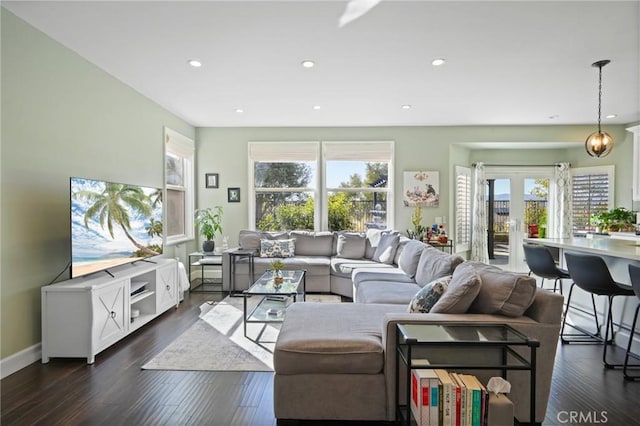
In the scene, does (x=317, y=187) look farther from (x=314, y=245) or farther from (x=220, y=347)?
(x=220, y=347)

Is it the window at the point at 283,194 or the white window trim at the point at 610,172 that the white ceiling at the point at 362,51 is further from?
the window at the point at 283,194

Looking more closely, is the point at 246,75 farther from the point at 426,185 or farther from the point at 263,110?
the point at 426,185

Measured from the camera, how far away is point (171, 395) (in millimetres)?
2215

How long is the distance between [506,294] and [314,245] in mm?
3624

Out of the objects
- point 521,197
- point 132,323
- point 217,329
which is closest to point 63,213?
point 132,323

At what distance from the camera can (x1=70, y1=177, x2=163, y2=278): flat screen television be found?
9.02 ft

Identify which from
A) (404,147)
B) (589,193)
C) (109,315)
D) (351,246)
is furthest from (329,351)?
(589,193)

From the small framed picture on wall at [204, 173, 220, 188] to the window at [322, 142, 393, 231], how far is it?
1942 millimetres

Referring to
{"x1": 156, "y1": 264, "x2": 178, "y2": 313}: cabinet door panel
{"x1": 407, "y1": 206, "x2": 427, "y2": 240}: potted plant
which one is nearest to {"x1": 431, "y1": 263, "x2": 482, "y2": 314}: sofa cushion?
{"x1": 156, "y1": 264, "x2": 178, "y2": 313}: cabinet door panel

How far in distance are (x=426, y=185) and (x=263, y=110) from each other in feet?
9.93

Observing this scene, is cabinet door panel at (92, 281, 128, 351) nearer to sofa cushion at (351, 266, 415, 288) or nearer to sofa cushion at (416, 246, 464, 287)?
sofa cushion at (351, 266, 415, 288)

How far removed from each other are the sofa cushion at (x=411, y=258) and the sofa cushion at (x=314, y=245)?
155 cm

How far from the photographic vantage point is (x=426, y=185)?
18.9 feet

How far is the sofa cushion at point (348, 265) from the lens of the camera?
14.7 feet
